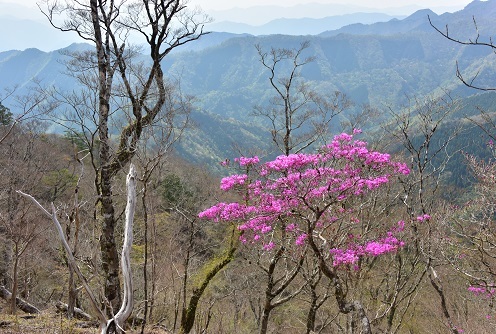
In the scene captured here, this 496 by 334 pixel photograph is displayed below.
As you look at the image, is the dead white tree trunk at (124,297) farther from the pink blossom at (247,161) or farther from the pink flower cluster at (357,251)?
the pink blossom at (247,161)

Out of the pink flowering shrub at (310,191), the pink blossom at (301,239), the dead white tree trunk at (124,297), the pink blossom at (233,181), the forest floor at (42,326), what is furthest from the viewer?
the pink blossom at (233,181)

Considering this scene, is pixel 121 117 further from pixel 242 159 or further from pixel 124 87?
pixel 242 159

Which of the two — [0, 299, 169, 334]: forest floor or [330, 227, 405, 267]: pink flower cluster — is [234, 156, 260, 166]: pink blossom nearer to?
[330, 227, 405, 267]: pink flower cluster

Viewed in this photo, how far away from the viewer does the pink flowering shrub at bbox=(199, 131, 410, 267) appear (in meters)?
6.25

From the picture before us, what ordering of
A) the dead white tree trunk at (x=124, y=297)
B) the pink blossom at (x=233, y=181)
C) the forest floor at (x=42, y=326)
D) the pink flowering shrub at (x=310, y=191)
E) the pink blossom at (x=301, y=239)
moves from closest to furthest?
the dead white tree trunk at (x=124, y=297) < the pink flowering shrub at (x=310, y=191) < the pink blossom at (x=301, y=239) < the forest floor at (x=42, y=326) < the pink blossom at (x=233, y=181)

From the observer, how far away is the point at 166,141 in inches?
302

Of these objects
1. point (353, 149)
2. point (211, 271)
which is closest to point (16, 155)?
point (211, 271)

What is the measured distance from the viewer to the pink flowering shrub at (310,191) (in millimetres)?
6250

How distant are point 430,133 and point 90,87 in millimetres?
8132

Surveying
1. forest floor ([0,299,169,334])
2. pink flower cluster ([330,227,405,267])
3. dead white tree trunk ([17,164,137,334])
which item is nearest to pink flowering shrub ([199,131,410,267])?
pink flower cluster ([330,227,405,267])

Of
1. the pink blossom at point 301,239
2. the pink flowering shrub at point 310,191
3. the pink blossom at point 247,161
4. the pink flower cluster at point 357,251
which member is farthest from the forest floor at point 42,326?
the pink flower cluster at point 357,251

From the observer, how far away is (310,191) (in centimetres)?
625

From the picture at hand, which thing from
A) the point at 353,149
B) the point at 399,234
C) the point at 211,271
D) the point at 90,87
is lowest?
the point at 211,271

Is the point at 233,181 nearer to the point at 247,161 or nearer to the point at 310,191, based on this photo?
the point at 247,161
